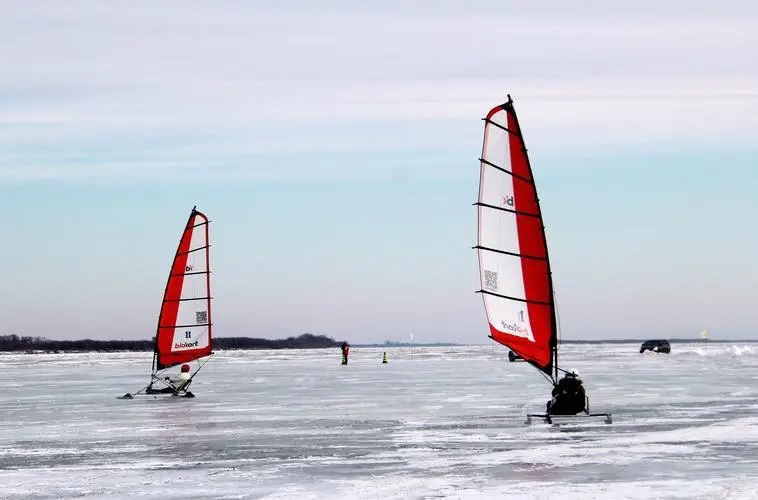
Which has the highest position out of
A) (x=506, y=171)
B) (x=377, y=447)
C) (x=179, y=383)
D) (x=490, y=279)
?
(x=506, y=171)

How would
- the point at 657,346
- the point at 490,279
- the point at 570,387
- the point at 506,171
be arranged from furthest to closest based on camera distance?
the point at 657,346 → the point at 490,279 → the point at 570,387 → the point at 506,171

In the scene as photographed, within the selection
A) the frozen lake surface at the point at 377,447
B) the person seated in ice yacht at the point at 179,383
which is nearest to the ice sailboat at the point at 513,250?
the frozen lake surface at the point at 377,447

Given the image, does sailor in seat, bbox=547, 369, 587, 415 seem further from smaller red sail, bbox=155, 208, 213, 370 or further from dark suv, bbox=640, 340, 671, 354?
dark suv, bbox=640, 340, 671, 354

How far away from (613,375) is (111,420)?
1071 inches

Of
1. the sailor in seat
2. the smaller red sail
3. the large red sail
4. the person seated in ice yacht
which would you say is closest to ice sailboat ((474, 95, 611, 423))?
the large red sail

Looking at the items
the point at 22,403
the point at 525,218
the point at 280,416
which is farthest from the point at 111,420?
the point at 525,218

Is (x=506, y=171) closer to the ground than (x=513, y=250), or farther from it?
farther from it

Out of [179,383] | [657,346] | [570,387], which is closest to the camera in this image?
[570,387]

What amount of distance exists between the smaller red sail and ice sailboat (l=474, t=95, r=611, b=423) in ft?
52.7

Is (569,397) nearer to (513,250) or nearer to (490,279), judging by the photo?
(490,279)

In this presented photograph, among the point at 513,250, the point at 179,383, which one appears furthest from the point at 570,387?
the point at 179,383

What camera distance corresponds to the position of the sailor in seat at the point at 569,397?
23.0 metres

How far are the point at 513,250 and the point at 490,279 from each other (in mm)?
774

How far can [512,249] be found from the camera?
2295 centimetres
